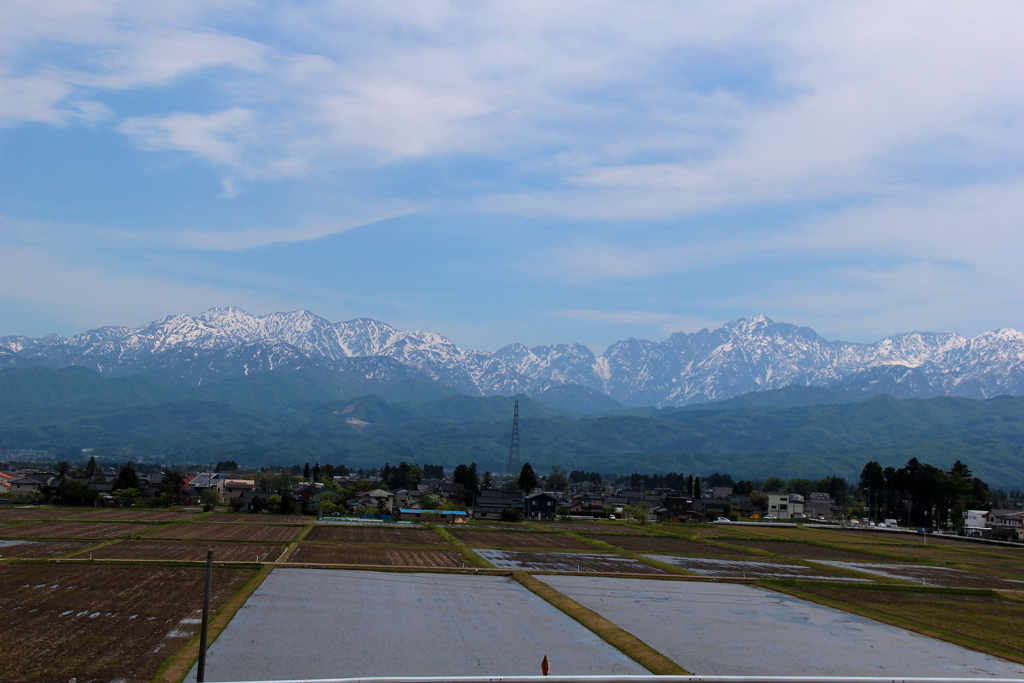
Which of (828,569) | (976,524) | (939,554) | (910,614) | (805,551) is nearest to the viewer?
(910,614)

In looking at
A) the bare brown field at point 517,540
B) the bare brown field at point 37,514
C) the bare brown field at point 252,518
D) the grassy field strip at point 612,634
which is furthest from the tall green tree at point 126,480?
the grassy field strip at point 612,634

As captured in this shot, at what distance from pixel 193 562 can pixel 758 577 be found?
26.0 metres

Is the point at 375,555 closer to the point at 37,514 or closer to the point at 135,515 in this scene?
the point at 135,515

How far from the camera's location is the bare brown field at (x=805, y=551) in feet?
180

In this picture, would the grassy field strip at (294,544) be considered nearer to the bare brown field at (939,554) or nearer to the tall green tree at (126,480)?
the tall green tree at (126,480)

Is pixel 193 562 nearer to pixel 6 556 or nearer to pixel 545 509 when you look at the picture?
pixel 6 556

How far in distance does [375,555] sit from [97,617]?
21.4 meters

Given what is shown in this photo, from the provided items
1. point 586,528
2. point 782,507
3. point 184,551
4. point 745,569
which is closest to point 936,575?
point 745,569

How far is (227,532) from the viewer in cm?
5431

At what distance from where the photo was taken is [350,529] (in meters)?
62.0

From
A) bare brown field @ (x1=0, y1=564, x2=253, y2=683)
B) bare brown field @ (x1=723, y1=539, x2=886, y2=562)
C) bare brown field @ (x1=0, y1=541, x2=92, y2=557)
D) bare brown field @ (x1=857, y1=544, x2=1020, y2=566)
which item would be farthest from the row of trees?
bare brown field @ (x1=0, y1=564, x2=253, y2=683)

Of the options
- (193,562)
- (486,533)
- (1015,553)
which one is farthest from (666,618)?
(1015,553)

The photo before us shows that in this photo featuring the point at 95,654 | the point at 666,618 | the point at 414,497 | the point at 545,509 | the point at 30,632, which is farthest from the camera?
the point at 414,497

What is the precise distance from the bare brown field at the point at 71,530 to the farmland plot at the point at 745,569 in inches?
1243
